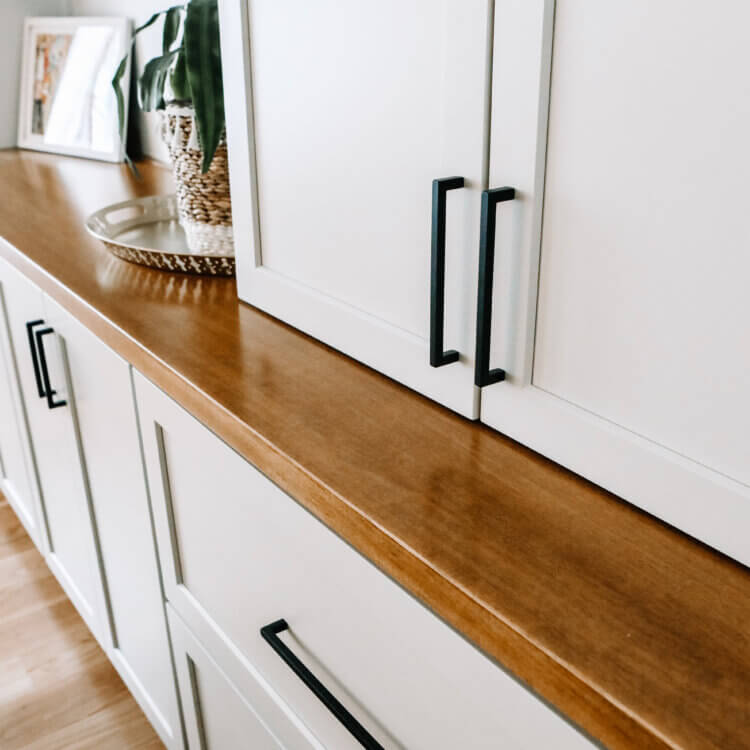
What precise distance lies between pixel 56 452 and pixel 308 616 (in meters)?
0.86

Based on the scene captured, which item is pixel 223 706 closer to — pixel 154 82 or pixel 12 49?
pixel 154 82

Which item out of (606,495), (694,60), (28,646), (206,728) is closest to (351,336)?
(606,495)

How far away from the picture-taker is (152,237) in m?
1.35

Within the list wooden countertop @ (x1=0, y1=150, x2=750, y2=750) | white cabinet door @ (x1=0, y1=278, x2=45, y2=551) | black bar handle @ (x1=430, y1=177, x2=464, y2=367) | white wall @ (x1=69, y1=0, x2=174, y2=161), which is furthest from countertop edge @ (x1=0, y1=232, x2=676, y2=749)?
white wall @ (x1=69, y1=0, x2=174, y2=161)

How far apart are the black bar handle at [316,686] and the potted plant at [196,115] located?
60 cm

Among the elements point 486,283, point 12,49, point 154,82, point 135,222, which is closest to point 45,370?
point 135,222

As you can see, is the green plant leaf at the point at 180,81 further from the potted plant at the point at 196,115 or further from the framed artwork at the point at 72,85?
the framed artwork at the point at 72,85

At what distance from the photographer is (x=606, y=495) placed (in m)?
0.64

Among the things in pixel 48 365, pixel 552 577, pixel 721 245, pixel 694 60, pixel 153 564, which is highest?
pixel 694 60

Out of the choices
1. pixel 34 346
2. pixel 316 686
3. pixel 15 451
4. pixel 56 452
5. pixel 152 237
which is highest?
pixel 152 237

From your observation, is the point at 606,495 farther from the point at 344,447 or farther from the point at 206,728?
the point at 206,728

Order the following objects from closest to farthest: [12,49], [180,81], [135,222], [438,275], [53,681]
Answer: [438,275], [180,81], [135,222], [53,681], [12,49]

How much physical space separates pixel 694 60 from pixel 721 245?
4.4 inches

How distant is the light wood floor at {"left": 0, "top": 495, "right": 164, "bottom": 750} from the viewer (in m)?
1.45
